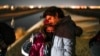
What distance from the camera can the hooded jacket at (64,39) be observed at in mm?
3072

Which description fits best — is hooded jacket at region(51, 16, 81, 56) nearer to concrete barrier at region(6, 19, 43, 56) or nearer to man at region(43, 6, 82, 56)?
man at region(43, 6, 82, 56)

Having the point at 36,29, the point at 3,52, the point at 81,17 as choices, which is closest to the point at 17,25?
the point at 36,29

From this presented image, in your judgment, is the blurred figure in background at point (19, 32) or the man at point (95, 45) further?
the blurred figure in background at point (19, 32)

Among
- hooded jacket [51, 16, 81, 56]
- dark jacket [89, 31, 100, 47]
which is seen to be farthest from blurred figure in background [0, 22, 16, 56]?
dark jacket [89, 31, 100, 47]

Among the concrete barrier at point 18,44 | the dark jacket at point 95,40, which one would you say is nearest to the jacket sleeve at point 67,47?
the dark jacket at point 95,40

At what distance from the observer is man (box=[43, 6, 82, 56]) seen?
3074 mm

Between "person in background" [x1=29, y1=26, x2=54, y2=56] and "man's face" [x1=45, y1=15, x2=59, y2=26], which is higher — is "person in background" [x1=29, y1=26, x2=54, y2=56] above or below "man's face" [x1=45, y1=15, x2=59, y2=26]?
below

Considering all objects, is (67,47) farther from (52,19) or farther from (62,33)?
(52,19)

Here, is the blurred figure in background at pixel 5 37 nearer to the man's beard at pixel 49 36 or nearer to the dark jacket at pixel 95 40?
the man's beard at pixel 49 36

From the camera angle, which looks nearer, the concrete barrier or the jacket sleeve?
the jacket sleeve

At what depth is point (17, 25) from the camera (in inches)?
156

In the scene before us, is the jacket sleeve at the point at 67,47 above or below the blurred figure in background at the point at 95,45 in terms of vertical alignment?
above

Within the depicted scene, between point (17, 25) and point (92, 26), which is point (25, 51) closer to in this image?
point (17, 25)

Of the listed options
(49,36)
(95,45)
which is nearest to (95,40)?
A: (95,45)
